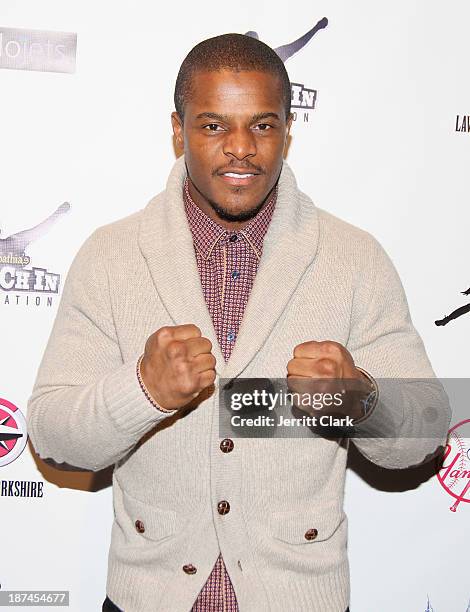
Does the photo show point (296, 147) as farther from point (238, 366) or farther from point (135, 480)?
point (135, 480)

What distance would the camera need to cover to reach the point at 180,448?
1.18 meters

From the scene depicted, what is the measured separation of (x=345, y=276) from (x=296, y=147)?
0.45m

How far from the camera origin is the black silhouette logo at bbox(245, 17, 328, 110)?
1572mm

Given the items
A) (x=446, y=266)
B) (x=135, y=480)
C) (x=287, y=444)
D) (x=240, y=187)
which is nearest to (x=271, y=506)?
(x=287, y=444)

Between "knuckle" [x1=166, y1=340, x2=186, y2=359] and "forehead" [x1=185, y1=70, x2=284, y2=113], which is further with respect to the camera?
"forehead" [x1=185, y1=70, x2=284, y2=113]

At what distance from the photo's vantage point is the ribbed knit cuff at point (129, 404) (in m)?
1.05

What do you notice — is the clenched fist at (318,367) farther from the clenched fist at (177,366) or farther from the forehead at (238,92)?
the forehead at (238,92)

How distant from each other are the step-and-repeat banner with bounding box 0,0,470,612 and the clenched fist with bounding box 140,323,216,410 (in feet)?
2.01

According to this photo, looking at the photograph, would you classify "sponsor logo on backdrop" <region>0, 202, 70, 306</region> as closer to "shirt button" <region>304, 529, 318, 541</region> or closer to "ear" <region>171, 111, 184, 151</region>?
"ear" <region>171, 111, 184, 151</region>

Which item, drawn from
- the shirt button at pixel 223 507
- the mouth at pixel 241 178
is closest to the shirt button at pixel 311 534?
the shirt button at pixel 223 507

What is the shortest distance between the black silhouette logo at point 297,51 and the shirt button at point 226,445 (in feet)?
2.32

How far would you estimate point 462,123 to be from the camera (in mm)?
1622

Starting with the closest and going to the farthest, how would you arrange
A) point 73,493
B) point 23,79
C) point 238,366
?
1. point 238,366
2. point 23,79
3. point 73,493

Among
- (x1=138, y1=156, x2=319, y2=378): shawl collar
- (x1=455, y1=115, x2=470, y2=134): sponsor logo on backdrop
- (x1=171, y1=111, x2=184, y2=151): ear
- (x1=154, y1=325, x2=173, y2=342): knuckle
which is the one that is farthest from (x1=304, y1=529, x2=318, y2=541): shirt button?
(x1=455, y1=115, x2=470, y2=134): sponsor logo on backdrop
